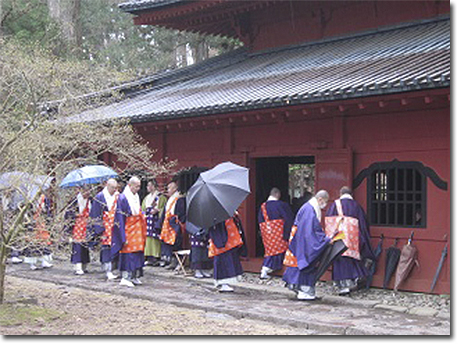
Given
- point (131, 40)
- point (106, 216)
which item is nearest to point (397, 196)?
point (106, 216)

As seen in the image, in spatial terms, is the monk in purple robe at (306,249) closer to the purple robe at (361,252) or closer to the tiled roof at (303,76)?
the purple robe at (361,252)

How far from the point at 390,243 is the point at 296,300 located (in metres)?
1.88

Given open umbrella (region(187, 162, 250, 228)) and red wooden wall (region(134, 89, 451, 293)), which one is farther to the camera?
open umbrella (region(187, 162, 250, 228))

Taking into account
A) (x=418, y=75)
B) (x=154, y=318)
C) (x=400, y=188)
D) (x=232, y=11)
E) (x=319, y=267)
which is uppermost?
(x=232, y=11)

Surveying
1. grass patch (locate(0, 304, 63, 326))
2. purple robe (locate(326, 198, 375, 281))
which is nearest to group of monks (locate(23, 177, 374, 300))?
purple robe (locate(326, 198, 375, 281))

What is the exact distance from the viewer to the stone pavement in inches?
287

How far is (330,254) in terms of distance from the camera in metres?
8.92

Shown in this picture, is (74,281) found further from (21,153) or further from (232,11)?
(232,11)

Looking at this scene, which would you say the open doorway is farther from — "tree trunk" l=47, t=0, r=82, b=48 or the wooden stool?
"tree trunk" l=47, t=0, r=82, b=48

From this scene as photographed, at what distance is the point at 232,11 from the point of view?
1430cm

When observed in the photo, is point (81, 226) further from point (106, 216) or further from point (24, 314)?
point (24, 314)

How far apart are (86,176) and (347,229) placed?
465cm

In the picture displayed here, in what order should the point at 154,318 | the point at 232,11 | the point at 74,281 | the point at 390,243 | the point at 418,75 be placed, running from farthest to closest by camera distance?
the point at 232,11 → the point at 74,281 → the point at 390,243 → the point at 418,75 → the point at 154,318

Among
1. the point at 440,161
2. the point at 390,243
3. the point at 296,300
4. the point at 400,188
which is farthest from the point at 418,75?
the point at 296,300
